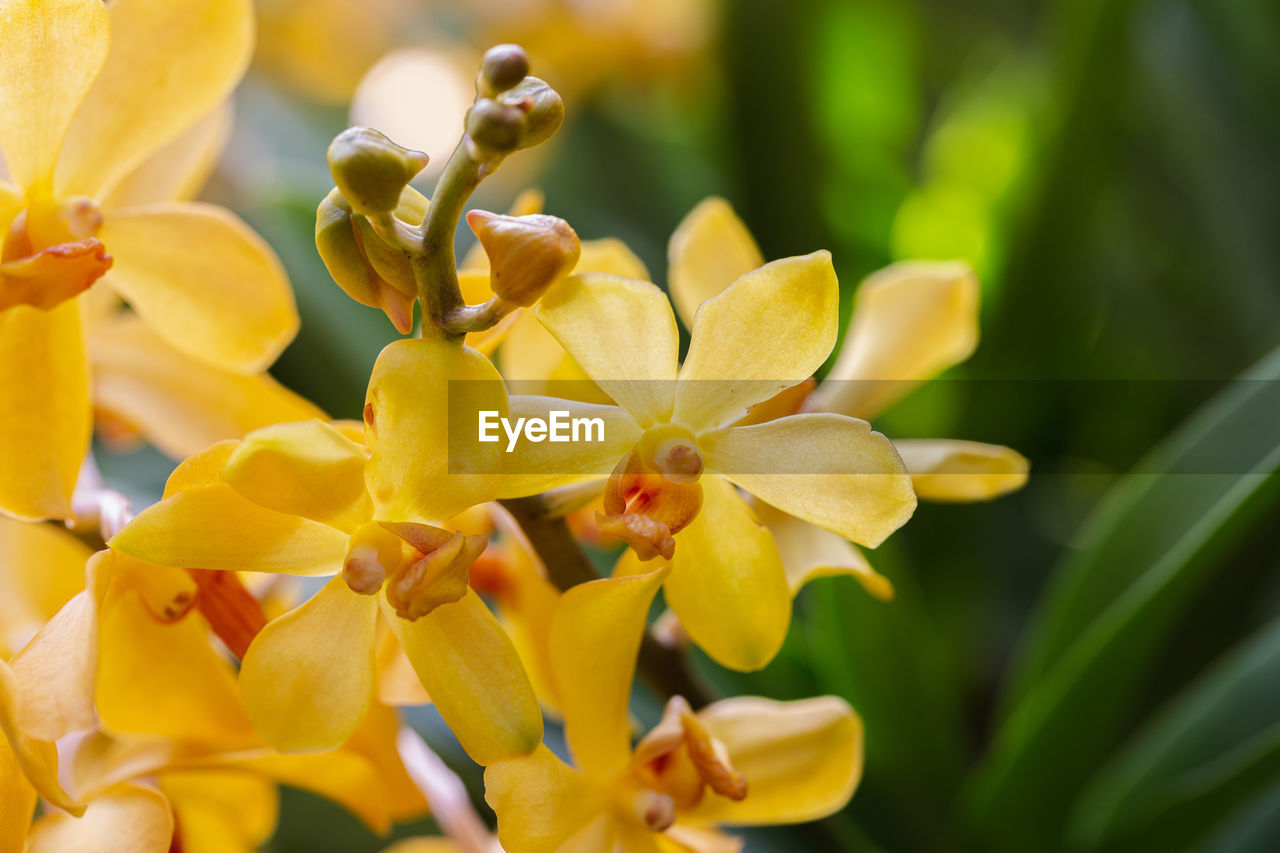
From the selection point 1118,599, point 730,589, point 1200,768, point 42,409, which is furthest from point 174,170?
point 1200,768

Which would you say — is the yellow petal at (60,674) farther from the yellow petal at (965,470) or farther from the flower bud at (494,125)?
the yellow petal at (965,470)

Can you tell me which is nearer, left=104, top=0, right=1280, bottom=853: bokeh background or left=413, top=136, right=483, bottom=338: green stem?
left=413, top=136, right=483, bottom=338: green stem

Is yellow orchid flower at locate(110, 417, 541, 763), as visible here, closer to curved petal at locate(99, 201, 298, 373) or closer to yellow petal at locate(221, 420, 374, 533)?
yellow petal at locate(221, 420, 374, 533)

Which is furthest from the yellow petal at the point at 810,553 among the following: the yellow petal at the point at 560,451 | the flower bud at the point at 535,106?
the flower bud at the point at 535,106

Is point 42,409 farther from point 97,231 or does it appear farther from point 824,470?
point 824,470

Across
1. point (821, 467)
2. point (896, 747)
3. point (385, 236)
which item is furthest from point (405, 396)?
point (896, 747)

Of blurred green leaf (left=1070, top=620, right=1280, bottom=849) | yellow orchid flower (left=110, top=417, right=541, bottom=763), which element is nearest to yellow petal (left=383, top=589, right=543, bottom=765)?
yellow orchid flower (left=110, top=417, right=541, bottom=763)
